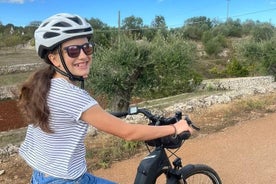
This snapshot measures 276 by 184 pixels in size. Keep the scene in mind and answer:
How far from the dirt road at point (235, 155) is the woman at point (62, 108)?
3.02 meters

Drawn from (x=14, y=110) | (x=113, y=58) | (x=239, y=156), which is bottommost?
(x=14, y=110)

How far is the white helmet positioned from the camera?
2.23 metres

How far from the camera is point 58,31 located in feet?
7.32

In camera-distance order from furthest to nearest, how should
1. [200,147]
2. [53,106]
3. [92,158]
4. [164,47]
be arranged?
[164,47] < [200,147] < [92,158] < [53,106]

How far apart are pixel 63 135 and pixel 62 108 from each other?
16cm

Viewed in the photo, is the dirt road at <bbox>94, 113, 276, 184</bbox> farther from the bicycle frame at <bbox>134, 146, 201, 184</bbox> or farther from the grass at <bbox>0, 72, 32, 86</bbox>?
the grass at <bbox>0, 72, 32, 86</bbox>

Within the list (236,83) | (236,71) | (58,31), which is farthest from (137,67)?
(236,71)

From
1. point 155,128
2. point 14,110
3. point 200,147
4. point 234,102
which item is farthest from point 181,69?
point 155,128

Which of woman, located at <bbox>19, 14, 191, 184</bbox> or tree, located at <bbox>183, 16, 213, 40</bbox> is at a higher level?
tree, located at <bbox>183, 16, 213, 40</bbox>

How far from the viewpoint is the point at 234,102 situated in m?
9.49

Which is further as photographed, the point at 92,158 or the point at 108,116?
the point at 92,158

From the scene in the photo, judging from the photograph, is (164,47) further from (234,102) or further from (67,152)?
(67,152)

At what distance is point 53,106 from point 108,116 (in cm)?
30

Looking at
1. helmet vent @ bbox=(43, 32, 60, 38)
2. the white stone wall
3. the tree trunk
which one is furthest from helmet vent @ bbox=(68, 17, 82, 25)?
the white stone wall
